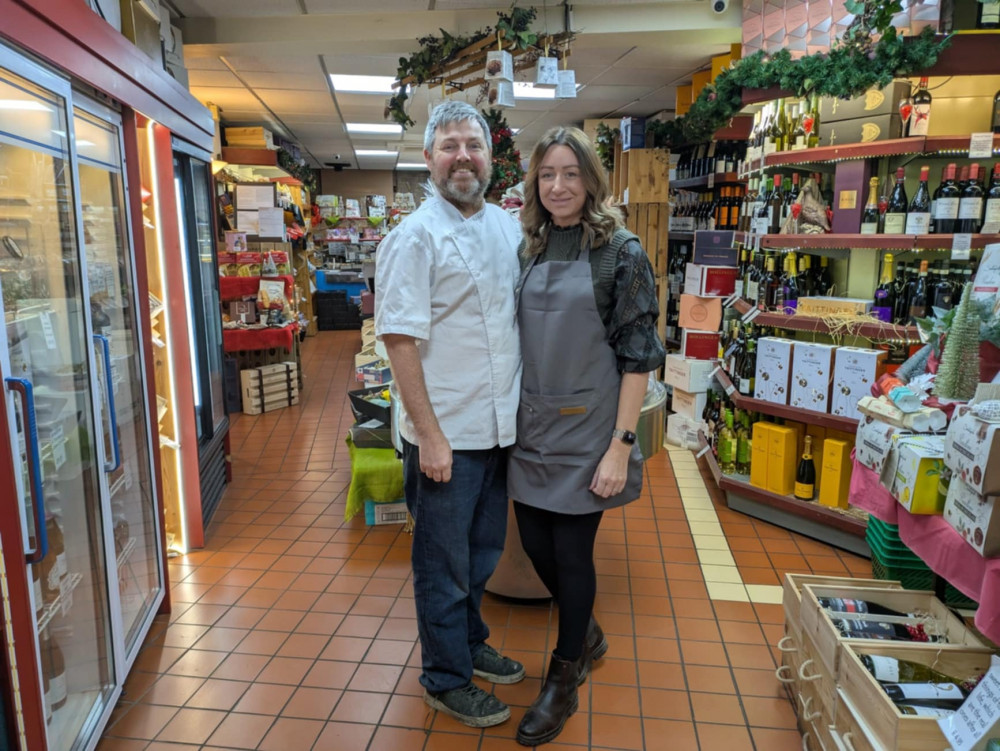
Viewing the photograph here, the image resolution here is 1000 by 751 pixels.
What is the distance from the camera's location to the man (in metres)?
2.13

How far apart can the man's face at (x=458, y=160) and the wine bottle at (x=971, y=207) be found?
2.62 meters

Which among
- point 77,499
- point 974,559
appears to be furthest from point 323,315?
point 974,559

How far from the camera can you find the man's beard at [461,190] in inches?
87.0

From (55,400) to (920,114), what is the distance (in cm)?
401

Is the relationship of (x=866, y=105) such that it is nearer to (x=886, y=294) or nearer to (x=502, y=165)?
(x=886, y=294)

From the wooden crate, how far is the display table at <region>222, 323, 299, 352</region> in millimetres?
225

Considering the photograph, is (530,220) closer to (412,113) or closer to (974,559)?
(974,559)

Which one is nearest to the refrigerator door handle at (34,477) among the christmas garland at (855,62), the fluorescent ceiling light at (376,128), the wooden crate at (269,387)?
the christmas garland at (855,62)

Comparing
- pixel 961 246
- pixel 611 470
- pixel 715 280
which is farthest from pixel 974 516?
pixel 715 280

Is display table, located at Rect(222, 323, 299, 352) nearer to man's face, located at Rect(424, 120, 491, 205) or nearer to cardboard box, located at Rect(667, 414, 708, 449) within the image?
cardboard box, located at Rect(667, 414, 708, 449)

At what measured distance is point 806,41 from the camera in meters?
4.12

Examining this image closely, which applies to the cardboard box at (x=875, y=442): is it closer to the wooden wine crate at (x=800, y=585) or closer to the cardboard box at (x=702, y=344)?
the wooden wine crate at (x=800, y=585)

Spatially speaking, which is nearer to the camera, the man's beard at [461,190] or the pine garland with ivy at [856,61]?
the man's beard at [461,190]

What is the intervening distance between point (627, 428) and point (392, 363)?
2.44 ft
